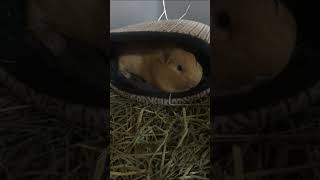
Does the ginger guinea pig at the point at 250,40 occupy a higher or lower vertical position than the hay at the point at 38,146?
higher

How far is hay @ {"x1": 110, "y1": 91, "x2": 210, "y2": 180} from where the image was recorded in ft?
3.01

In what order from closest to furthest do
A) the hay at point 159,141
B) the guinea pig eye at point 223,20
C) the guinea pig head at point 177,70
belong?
the guinea pig eye at point 223,20, the hay at point 159,141, the guinea pig head at point 177,70

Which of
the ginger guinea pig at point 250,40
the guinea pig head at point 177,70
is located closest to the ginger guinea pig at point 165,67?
the guinea pig head at point 177,70

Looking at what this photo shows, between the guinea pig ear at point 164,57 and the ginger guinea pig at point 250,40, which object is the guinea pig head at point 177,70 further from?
the ginger guinea pig at point 250,40

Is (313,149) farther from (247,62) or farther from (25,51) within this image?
(25,51)

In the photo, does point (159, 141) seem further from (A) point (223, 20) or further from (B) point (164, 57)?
(A) point (223, 20)

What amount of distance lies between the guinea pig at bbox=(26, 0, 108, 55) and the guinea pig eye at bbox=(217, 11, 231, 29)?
0.15 meters

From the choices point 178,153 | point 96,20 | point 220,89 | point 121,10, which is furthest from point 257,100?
point 121,10

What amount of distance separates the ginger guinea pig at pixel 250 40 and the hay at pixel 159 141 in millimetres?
315

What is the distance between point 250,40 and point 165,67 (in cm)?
45

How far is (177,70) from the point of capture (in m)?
1.06

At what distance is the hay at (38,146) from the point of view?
64cm

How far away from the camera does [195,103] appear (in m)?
1.02

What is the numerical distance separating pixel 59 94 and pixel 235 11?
0.88 ft
